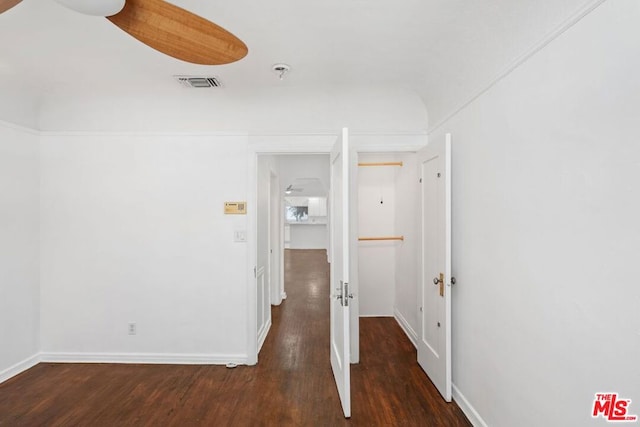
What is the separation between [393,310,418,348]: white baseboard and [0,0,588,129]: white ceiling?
2329 millimetres

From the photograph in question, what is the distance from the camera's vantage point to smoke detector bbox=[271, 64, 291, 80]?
2.42 m

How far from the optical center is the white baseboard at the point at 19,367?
8.78 ft

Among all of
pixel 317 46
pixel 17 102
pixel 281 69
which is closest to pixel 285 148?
pixel 281 69

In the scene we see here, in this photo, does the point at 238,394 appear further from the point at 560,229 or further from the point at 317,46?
the point at 317,46

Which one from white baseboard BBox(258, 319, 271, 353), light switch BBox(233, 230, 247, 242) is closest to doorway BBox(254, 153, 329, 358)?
white baseboard BBox(258, 319, 271, 353)

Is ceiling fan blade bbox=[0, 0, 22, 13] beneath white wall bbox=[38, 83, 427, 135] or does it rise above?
beneath

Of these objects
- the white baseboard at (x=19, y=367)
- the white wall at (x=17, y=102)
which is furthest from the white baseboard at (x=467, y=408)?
the white wall at (x=17, y=102)

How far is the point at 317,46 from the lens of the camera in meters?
2.15

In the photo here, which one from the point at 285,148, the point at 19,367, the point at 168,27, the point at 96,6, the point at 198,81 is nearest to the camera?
the point at 96,6

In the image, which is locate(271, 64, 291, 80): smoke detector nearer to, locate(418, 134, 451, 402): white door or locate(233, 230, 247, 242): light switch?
locate(418, 134, 451, 402): white door

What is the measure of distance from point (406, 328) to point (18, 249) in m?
4.07

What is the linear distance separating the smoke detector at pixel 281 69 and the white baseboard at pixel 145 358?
2606 mm

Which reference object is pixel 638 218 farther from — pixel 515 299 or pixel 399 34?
pixel 399 34

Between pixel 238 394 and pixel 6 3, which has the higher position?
pixel 6 3
